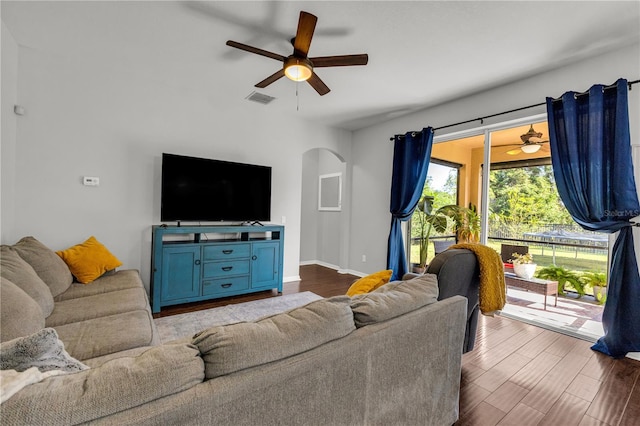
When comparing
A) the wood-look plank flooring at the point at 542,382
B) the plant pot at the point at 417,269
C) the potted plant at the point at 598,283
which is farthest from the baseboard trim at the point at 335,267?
the potted plant at the point at 598,283

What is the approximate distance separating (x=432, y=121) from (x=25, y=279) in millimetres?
4605

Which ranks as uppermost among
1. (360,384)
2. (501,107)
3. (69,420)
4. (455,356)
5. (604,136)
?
(501,107)

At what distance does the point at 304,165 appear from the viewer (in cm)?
654

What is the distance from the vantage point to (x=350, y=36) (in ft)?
8.29

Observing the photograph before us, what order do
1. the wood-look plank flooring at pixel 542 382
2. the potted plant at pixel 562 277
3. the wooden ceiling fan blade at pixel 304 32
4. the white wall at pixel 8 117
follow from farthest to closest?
the potted plant at pixel 562 277
the white wall at pixel 8 117
the wooden ceiling fan blade at pixel 304 32
the wood-look plank flooring at pixel 542 382

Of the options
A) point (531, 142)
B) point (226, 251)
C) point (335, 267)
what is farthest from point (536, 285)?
point (226, 251)

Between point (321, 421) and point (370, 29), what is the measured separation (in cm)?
273

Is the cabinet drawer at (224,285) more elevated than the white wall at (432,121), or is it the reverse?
the white wall at (432,121)

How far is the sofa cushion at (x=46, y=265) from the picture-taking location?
7.33 feet

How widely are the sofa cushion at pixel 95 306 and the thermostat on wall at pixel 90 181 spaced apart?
159 centimetres

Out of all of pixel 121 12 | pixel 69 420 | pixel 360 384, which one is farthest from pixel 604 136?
pixel 121 12

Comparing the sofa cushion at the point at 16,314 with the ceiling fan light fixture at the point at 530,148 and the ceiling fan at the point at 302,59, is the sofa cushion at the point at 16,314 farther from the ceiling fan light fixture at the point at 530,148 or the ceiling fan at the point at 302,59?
the ceiling fan light fixture at the point at 530,148

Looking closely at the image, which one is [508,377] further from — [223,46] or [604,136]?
[223,46]

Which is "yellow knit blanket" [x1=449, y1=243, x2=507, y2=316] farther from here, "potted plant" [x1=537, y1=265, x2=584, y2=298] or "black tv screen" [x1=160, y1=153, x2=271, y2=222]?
"black tv screen" [x1=160, y1=153, x2=271, y2=222]
